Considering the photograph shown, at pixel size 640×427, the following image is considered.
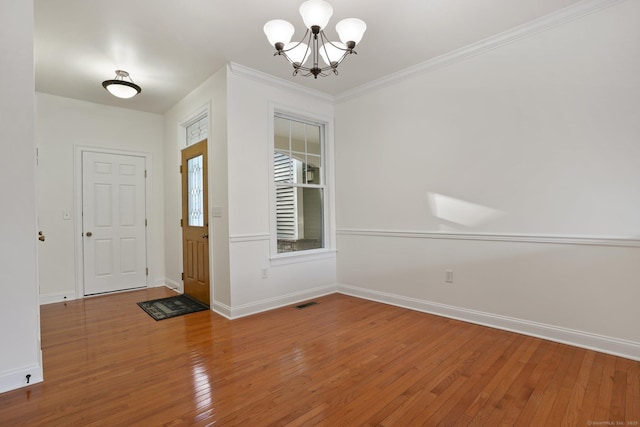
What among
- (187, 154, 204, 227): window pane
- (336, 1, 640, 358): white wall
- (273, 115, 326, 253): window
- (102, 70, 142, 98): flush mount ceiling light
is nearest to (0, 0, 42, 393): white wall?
(102, 70, 142, 98): flush mount ceiling light

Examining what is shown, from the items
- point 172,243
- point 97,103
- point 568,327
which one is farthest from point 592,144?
Answer: point 97,103

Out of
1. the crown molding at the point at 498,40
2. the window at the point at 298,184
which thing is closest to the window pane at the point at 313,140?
the window at the point at 298,184

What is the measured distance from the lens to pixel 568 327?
268 cm

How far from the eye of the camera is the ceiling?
2549 millimetres

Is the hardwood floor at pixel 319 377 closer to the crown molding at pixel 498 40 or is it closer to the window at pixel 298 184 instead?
the window at pixel 298 184

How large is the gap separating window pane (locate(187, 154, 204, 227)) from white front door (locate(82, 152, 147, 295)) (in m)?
1.08

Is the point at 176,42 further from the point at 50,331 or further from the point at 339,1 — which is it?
the point at 50,331

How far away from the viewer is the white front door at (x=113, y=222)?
4.55m

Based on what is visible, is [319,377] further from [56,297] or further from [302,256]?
[56,297]

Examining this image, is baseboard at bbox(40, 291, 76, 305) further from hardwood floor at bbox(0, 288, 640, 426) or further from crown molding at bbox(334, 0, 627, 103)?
crown molding at bbox(334, 0, 627, 103)

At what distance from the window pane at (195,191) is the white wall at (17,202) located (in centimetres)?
205

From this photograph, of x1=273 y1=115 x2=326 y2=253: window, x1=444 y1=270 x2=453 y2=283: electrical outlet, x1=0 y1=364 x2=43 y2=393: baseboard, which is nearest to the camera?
x1=0 y1=364 x2=43 y2=393: baseboard

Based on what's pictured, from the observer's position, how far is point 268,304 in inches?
149

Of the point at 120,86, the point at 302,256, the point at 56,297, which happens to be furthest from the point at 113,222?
the point at 302,256
